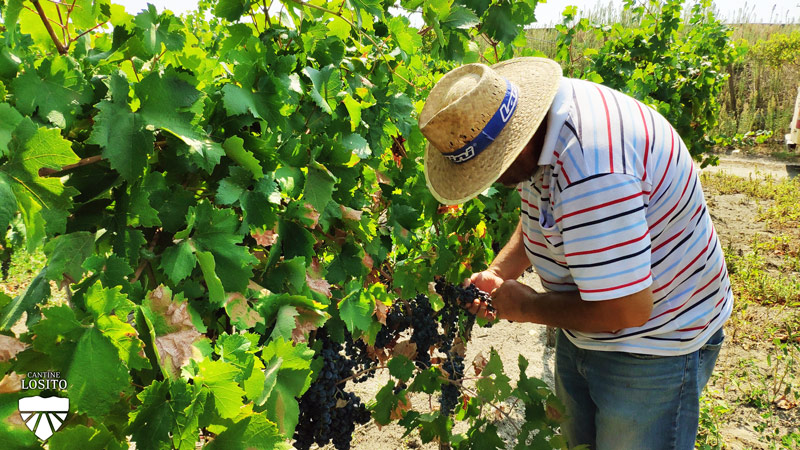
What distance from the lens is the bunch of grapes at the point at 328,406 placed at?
176 centimetres

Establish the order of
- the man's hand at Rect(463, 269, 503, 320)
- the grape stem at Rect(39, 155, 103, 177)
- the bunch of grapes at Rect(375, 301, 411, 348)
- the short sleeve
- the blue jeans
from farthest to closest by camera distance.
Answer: the bunch of grapes at Rect(375, 301, 411, 348) → the man's hand at Rect(463, 269, 503, 320) → the blue jeans → the short sleeve → the grape stem at Rect(39, 155, 103, 177)

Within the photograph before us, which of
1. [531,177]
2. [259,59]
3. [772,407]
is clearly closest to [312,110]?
[259,59]

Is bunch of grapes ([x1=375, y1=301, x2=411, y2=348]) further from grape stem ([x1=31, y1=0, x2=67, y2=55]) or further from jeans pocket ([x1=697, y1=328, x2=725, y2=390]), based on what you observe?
grape stem ([x1=31, y1=0, x2=67, y2=55])

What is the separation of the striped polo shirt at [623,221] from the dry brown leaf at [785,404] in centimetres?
237

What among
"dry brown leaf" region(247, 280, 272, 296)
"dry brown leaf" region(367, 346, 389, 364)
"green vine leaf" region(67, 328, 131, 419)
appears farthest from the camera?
"dry brown leaf" region(367, 346, 389, 364)

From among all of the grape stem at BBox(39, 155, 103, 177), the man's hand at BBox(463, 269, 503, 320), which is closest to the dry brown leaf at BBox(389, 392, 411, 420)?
the man's hand at BBox(463, 269, 503, 320)

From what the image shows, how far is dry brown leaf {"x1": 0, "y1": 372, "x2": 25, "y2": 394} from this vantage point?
83 centimetres

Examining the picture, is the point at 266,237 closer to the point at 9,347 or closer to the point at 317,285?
the point at 317,285

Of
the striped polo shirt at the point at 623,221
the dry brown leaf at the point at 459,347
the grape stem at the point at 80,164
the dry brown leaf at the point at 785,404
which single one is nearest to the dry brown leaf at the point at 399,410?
the dry brown leaf at the point at 459,347

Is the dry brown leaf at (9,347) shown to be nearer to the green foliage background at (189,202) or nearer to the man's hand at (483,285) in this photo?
the green foliage background at (189,202)

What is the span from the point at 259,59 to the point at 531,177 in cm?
77

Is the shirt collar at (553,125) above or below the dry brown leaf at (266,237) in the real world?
above

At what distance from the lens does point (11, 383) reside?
0.84 m

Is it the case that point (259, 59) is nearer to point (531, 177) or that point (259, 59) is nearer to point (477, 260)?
point (531, 177)
